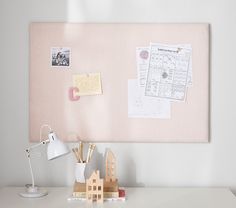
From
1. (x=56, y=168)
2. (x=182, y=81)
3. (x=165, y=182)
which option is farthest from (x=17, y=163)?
(x=182, y=81)

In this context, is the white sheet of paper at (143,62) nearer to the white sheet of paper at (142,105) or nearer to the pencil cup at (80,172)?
the white sheet of paper at (142,105)

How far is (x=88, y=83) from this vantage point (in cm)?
227

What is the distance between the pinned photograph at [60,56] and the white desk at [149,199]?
66 centimetres

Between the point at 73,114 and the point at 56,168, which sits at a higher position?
the point at 73,114

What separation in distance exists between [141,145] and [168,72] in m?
0.42

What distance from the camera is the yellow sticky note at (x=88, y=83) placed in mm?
2266

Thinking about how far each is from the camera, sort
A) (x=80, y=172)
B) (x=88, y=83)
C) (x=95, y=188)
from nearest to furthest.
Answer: (x=95, y=188) < (x=80, y=172) < (x=88, y=83)

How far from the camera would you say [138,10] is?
2.28m

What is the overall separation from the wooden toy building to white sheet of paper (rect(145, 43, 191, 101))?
473mm

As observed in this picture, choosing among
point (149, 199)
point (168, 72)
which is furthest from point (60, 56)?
point (149, 199)

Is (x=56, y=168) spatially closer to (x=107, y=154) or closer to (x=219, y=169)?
(x=107, y=154)

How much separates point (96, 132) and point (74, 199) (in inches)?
16.8

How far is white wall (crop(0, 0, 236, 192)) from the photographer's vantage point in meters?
2.28

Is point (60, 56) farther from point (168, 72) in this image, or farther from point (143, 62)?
point (168, 72)
